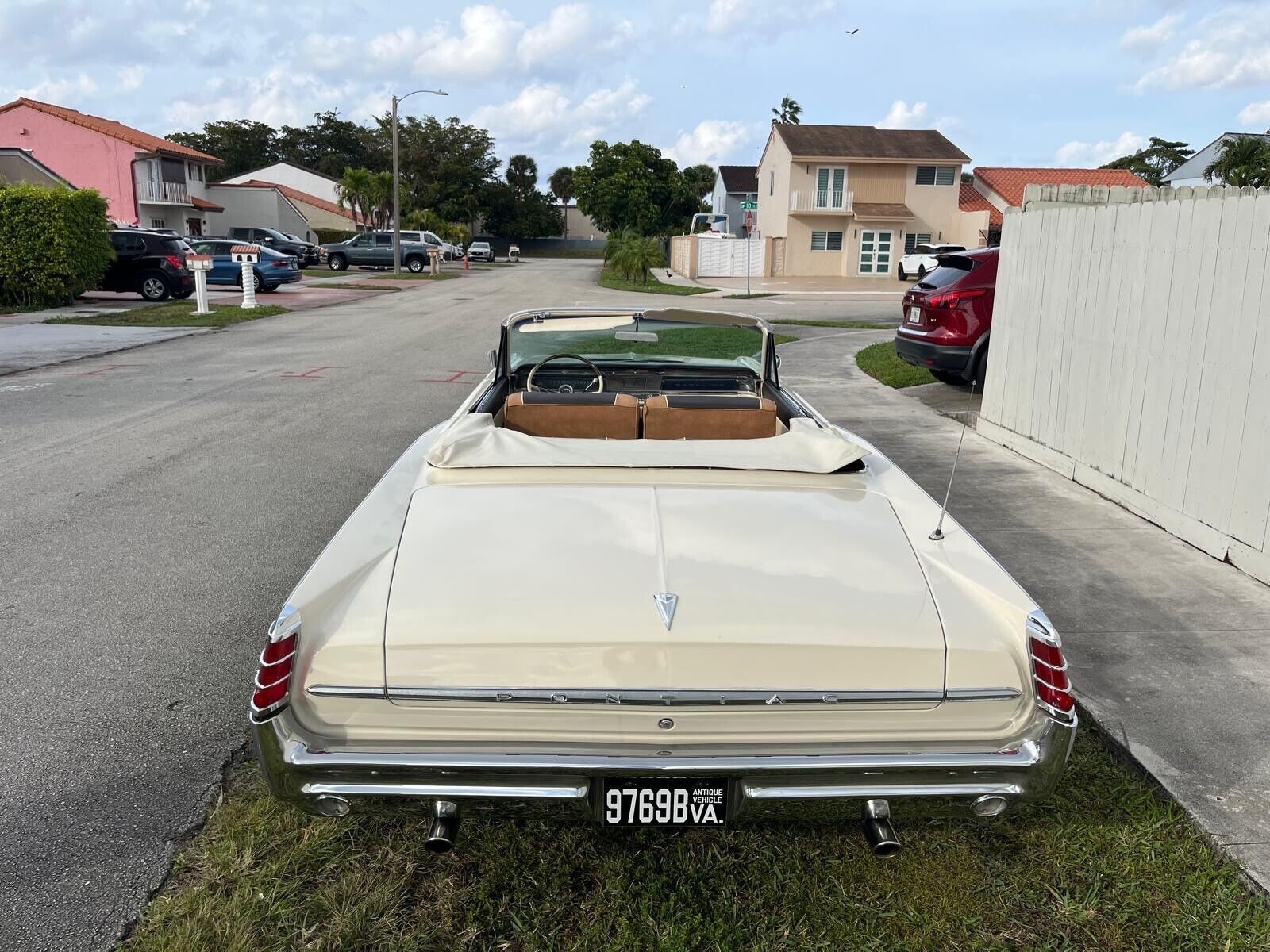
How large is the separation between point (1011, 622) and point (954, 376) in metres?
10.4

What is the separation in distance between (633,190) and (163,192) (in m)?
30.9

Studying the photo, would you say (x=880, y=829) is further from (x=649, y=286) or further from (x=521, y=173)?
(x=521, y=173)

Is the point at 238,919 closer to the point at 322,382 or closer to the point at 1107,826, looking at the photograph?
the point at 1107,826

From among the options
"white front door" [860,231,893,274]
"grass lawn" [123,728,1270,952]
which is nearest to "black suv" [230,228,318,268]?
"white front door" [860,231,893,274]

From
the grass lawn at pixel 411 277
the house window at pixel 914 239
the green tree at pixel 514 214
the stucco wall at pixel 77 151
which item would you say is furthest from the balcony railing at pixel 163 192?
the house window at pixel 914 239

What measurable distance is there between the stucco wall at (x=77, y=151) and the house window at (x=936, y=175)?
36.4m

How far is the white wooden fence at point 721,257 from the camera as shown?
4556cm

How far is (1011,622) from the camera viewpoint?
8.84ft

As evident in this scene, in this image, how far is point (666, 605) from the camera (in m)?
2.62

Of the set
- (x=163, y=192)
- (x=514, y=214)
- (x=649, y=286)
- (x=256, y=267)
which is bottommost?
(x=649, y=286)

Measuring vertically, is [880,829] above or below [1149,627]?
above

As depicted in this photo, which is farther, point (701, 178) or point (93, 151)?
point (701, 178)

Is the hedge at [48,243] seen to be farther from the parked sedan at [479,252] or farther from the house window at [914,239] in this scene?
the parked sedan at [479,252]

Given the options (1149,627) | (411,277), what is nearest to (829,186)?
(411,277)
